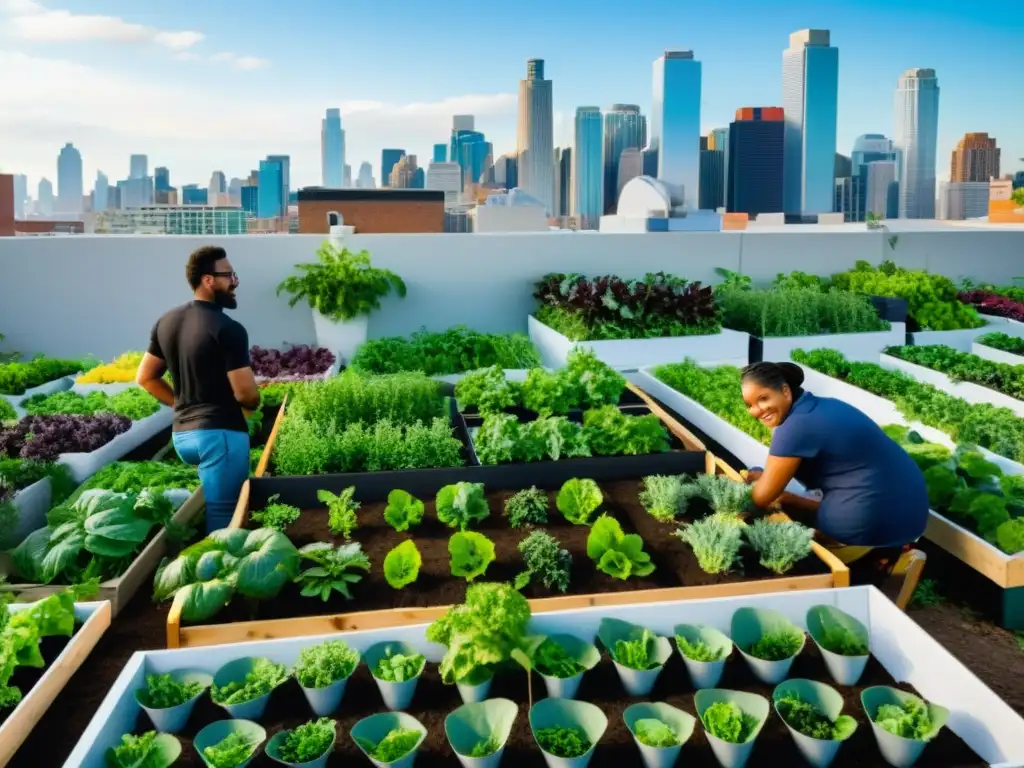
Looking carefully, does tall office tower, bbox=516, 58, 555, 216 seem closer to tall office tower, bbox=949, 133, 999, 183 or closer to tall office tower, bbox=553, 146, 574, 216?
tall office tower, bbox=553, 146, 574, 216

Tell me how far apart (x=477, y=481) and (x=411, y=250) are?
4.60 m

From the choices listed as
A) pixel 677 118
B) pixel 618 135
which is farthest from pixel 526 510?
pixel 618 135

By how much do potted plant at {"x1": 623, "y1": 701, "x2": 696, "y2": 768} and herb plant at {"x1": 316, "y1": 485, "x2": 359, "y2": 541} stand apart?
1.66m

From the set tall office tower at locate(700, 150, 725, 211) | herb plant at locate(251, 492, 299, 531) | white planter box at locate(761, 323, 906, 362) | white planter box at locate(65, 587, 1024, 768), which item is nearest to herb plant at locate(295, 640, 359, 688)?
white planter box at locate(65, 587, 1024, 768)

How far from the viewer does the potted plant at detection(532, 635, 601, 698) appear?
2.41 meters

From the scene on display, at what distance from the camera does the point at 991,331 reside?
772 centimetres

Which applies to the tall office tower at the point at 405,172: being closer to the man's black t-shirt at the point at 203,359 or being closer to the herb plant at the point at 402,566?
the man's black t-shirt at the point at 203,359

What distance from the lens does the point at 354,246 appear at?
8188 mm

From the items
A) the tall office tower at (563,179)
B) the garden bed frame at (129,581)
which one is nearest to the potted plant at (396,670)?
the garden bed frame at (129,581)

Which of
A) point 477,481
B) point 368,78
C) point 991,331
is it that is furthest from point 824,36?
point 477,481

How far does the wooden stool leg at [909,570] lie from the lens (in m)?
3.50

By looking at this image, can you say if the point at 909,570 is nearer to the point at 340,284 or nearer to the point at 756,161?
the point at 340,284

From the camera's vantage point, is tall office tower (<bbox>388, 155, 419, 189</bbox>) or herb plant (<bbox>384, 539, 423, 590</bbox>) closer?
herb plant (<bbox>384, 539, 423, 590</bbox>)

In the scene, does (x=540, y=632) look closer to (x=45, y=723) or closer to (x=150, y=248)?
(x=45, y=723)
